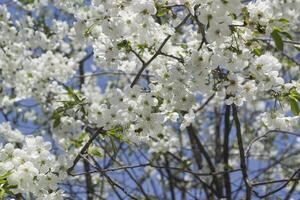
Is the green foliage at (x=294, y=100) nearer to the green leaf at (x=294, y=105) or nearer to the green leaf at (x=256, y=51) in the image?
the green leaf at (x=294, y=105)

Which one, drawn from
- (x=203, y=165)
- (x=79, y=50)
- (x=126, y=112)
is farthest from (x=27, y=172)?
(x=79, y=50)

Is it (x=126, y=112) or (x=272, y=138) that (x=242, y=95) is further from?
(x=272, y=138)

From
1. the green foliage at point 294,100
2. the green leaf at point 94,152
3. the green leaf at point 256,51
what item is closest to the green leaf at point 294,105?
the green foliage at point 294,100

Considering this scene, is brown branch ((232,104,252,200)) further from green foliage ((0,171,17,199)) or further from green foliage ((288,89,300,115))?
green foliage ((0,171,17,199))

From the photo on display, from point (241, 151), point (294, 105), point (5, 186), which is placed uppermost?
point (294, 105)

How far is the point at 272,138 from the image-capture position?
8.54 metres

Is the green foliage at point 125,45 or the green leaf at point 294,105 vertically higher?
the green foliage at point 125,45

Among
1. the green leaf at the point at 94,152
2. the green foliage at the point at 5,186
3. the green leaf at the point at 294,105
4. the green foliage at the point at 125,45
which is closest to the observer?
the green foliage at the point at 5,186

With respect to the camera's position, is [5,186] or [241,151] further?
[241,151]

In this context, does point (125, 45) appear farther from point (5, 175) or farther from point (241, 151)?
point (5, 175)

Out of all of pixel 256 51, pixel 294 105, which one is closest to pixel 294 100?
pixel 294 105

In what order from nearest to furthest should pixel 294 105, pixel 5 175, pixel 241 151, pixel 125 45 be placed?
pixel 5 175 → pixel 294 105 → pixel 241 151 → pixel 125 45

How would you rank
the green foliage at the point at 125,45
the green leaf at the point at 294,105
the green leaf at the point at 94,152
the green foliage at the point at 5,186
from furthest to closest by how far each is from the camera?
the green leaf at the point at 94,152 < the green foliage at the point at 125,45 < the green leaf at the point at 294,105 < the green foliage at the point at 5,186

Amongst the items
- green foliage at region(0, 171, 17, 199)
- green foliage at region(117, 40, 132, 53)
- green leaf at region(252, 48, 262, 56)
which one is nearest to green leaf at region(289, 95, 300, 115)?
green leaf at region(252, 48, 262, 56)
